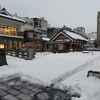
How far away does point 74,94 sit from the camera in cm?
418

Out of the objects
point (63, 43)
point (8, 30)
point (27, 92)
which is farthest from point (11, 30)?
point (27, 92)

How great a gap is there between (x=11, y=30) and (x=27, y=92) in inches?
856

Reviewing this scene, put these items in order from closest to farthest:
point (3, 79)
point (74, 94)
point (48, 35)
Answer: point (74, 94) → point (3, 79) → point (48, 35)

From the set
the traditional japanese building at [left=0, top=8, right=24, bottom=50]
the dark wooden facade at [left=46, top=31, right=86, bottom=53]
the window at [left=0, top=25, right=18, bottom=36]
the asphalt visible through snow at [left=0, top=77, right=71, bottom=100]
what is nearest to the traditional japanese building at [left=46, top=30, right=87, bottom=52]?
the dark wooden facade at [left=46, top=31, right=86, bottom=53]

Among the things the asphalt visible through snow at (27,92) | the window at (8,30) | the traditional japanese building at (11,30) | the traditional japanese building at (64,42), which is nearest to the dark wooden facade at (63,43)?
the traditional japanese building at (64,42)

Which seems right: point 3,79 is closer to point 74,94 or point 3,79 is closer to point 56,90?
point 56,90

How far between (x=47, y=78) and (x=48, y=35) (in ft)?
126

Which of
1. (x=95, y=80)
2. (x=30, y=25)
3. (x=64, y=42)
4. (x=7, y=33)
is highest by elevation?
(x=30, y=25)

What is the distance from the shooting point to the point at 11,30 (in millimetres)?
23906

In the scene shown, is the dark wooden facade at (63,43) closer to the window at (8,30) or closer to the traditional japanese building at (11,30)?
the traditional japanese building at (11,30)

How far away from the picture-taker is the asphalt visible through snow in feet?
12.9

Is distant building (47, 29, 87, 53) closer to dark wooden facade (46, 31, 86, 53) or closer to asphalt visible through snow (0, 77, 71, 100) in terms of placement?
dark wooden facade (46, 31, 86, 53)

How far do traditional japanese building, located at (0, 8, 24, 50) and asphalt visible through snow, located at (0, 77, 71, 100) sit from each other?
18.3 metres

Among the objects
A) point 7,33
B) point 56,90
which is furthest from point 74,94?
point 7,33
